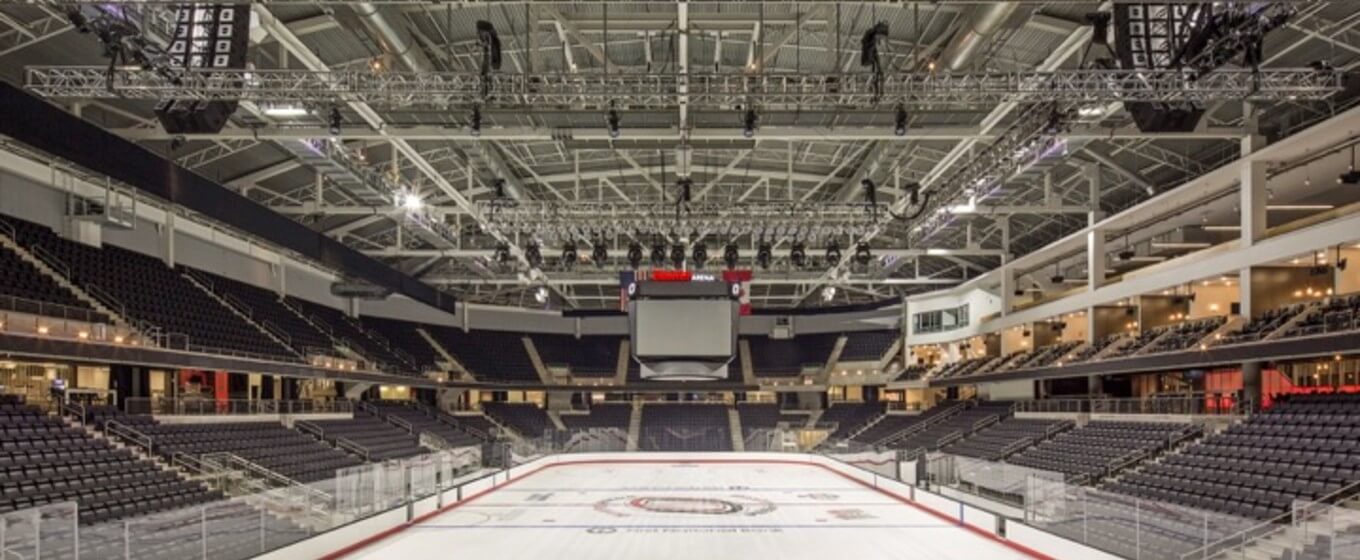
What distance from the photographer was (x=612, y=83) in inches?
581

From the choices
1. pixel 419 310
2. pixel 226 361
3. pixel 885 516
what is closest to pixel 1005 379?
pixel 885 516

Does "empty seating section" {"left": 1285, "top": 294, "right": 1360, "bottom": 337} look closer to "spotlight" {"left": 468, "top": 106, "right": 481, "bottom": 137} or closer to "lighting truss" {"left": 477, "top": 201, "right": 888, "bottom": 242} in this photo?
"lighting truss" {"left": 477, "top": 201, "right": 888, "bottom": 242}

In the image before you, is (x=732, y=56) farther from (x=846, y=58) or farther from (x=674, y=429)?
(x=674, y=429)

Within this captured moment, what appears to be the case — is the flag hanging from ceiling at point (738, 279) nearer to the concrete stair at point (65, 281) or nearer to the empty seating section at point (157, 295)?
the empty seating section at point (157, 295)

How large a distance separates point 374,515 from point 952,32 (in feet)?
46.6

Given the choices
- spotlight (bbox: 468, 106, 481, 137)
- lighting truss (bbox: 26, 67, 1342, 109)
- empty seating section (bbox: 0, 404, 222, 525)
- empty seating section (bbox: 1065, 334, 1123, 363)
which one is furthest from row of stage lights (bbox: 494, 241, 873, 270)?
empty seating section (bbox: 0, 404, 222, 525)

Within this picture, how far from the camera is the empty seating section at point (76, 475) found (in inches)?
559

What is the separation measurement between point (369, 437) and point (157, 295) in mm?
8341

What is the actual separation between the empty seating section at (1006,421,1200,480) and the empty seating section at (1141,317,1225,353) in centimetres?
186

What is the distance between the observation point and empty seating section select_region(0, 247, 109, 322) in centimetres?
1711

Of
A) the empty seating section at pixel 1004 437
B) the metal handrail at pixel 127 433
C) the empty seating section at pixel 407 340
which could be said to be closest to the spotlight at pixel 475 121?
the metal handrail at pixel 127 433

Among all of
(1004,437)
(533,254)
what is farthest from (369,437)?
(1004,437)

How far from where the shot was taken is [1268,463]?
16375 mm

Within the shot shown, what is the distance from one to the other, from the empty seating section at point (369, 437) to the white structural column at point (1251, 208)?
2283 cm
